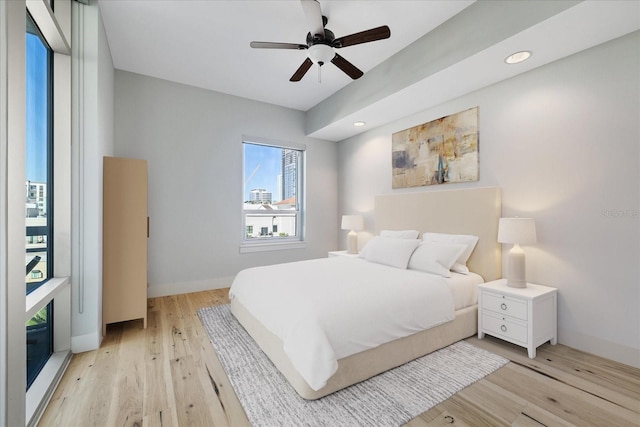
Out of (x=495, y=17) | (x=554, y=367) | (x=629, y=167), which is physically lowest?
(x=554, y=367)

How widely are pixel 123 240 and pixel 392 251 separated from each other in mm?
2715

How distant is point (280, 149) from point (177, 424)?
4040mm

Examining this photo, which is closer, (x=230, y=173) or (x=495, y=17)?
(x=495, y=17)

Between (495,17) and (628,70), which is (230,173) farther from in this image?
(628,70)

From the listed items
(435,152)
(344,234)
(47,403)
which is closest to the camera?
(47,403)

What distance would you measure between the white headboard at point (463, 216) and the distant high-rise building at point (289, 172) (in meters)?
1.86

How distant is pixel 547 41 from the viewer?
2160 millimetres

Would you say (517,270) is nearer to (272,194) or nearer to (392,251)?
(392,251)

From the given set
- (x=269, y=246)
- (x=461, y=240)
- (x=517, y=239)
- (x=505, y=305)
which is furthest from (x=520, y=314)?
(x=269, y=246)

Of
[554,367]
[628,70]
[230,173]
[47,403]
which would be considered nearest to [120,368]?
[47,403]

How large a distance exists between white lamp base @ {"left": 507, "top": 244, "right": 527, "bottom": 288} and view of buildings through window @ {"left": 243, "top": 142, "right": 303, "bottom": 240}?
3275mm

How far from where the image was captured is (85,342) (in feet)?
7.54

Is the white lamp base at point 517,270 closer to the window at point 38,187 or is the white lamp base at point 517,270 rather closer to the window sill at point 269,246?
the window sill at point 269,246

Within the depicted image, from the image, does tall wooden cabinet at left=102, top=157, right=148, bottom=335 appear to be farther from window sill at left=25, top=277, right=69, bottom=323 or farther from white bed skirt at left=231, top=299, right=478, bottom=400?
white bed skirt at left=231, top=299, right=478, bottom=400
